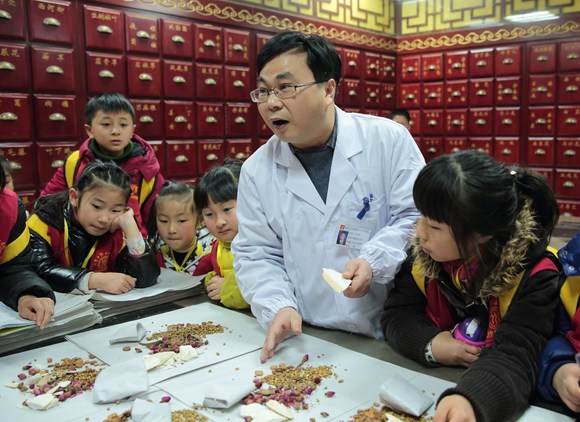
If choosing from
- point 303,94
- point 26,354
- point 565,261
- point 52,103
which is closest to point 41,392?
point 26,354

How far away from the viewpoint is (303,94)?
1318 millimetres

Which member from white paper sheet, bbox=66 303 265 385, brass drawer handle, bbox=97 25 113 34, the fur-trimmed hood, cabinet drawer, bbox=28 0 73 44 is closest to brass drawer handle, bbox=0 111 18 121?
cabinet drawer, bbox=28 0 73 44

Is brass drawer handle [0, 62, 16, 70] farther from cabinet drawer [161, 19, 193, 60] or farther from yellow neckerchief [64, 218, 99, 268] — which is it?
yellow neckerchief [64, 218, 99, 268]

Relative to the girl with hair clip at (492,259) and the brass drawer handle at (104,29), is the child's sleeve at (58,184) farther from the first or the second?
the girl with hair clip at (492,259)

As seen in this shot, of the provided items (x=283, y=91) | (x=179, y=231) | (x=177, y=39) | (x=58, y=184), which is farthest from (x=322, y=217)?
(x=177, y=39)

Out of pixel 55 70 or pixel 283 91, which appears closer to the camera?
pixel 283 91

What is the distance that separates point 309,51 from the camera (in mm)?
1336

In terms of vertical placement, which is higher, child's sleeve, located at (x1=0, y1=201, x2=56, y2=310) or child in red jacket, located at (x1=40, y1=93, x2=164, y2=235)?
child in red jacket, located at (x1=40, y1=93, x2=164, y2=235)

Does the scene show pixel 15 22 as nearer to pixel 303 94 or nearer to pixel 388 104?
pixel 303 94

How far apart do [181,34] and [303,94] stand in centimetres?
323

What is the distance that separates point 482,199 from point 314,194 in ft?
1.64

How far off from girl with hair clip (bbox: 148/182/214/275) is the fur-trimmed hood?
48.6 inches

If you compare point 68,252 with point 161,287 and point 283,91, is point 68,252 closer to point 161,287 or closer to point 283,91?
point 161,287

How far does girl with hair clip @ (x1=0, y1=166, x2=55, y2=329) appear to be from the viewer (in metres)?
1.38
